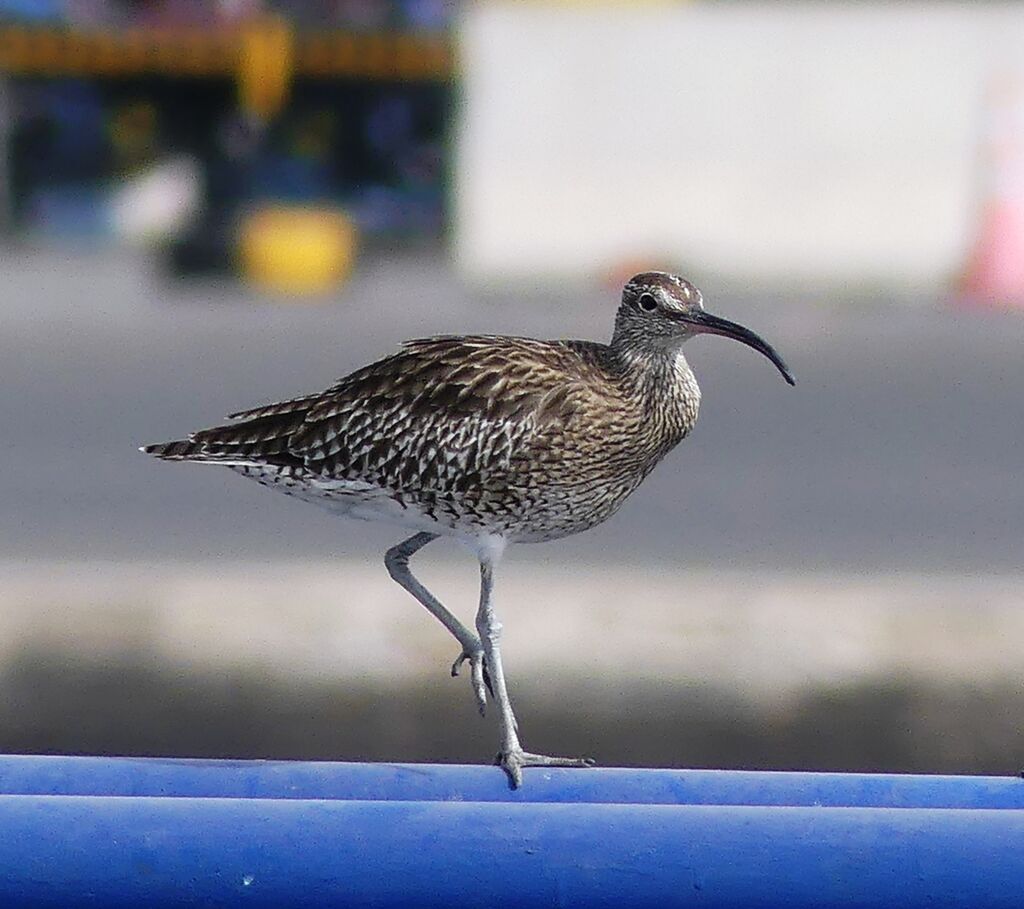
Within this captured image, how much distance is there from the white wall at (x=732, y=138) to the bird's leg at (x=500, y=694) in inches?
837

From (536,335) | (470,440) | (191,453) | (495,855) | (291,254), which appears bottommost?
(291,254)

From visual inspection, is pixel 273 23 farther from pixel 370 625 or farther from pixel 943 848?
pixel 943 848

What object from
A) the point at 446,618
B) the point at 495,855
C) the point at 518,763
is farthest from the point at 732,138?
the point at 495,855

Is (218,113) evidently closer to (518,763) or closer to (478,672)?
(478,672)

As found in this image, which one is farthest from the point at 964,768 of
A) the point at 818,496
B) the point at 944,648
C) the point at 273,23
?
the point at 273,23

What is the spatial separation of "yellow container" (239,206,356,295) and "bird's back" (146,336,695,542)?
2114cm

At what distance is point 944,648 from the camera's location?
339 inches

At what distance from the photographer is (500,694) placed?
470 centimetres


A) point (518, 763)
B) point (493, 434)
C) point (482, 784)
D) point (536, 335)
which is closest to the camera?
point (482, 784)

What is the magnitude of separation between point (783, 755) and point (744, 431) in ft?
27.2

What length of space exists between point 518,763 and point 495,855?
834 millimetres

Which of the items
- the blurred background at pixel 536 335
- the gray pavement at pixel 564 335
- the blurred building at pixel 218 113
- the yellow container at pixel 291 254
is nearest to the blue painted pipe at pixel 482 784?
the blurred background at pixel 536 335

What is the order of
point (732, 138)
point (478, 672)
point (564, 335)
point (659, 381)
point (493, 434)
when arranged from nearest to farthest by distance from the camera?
point (493, 434) < point (659, 381) < point (478, 672) < point (564, 335) < point (732, 138)

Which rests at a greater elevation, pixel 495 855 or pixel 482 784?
pixel 495 855
